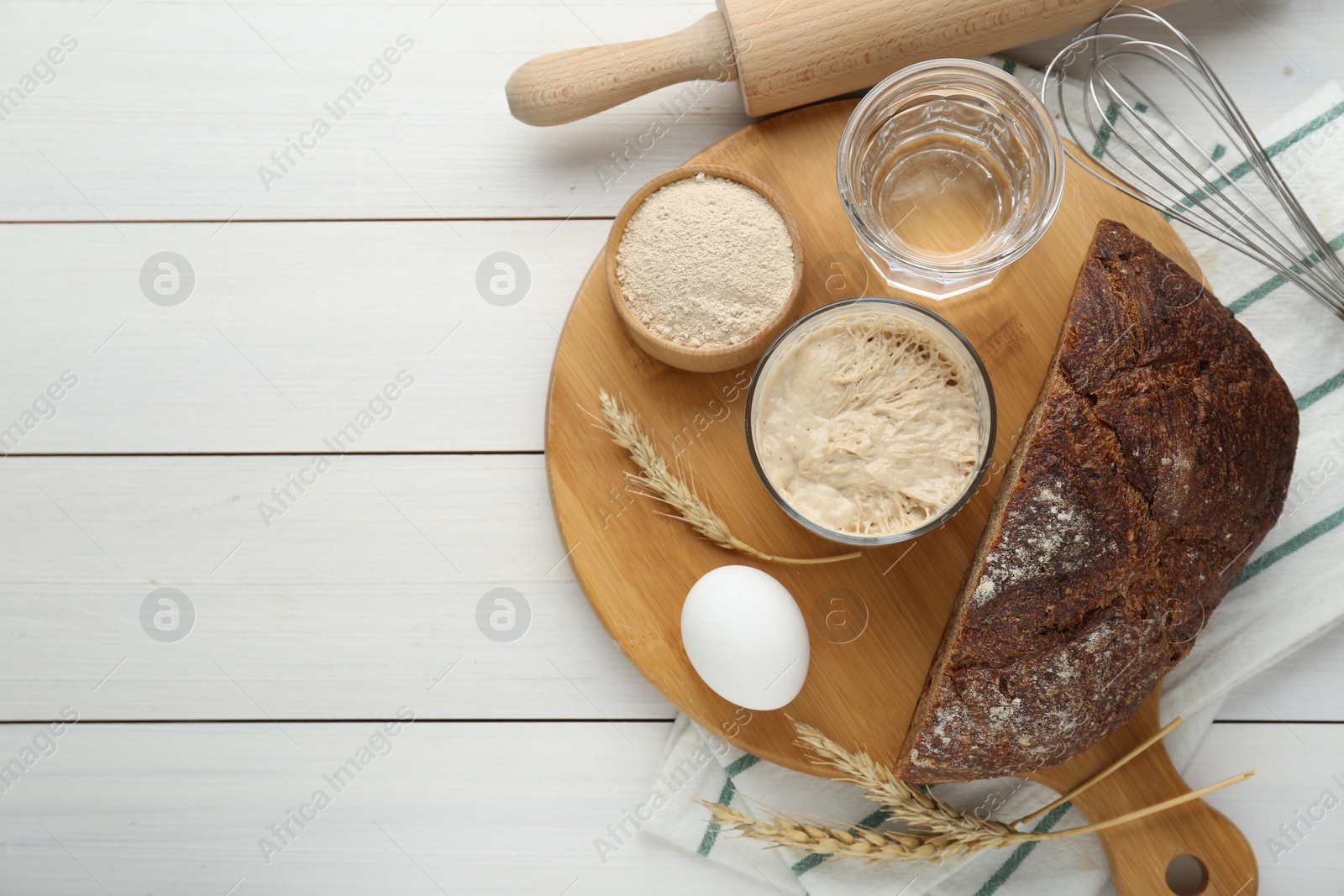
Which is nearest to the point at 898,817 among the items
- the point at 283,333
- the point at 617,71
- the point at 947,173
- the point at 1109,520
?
the point at 1109,520

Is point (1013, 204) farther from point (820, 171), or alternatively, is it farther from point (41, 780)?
point (41, 780)

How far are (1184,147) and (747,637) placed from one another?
1773 millimetres

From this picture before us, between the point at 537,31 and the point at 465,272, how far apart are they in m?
0.71

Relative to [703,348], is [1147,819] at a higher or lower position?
lower

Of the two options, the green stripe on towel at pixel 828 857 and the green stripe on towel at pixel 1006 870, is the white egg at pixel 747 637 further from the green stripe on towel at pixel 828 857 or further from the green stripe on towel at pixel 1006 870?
the green stripe on towel at pixel 1006 870

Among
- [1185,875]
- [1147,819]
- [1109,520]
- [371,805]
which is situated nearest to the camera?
[1109,520]

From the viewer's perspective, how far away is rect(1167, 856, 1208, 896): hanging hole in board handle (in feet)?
7.02

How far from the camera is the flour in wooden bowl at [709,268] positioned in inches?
77.5

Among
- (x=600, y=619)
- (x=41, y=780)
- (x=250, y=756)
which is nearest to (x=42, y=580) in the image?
(x=41, y=780)

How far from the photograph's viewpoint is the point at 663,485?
6.63 feet

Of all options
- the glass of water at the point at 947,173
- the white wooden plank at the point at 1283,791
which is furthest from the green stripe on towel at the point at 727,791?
the glass of water at the point at 947,173

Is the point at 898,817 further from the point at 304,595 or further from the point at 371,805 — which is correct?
the point at 304,595

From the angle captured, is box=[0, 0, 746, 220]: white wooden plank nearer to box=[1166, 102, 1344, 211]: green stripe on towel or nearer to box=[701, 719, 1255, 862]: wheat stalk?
box=[1166, 102, 1344, 211]: green stripe on towel

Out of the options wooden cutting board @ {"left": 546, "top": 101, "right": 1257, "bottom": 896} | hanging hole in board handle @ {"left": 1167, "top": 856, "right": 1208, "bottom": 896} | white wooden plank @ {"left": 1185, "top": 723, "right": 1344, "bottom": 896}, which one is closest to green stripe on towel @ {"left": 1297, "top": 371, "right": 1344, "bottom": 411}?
wooden cutting board @ {"left": 546, "top": 101, "right": 1257, "bottom": 896}
